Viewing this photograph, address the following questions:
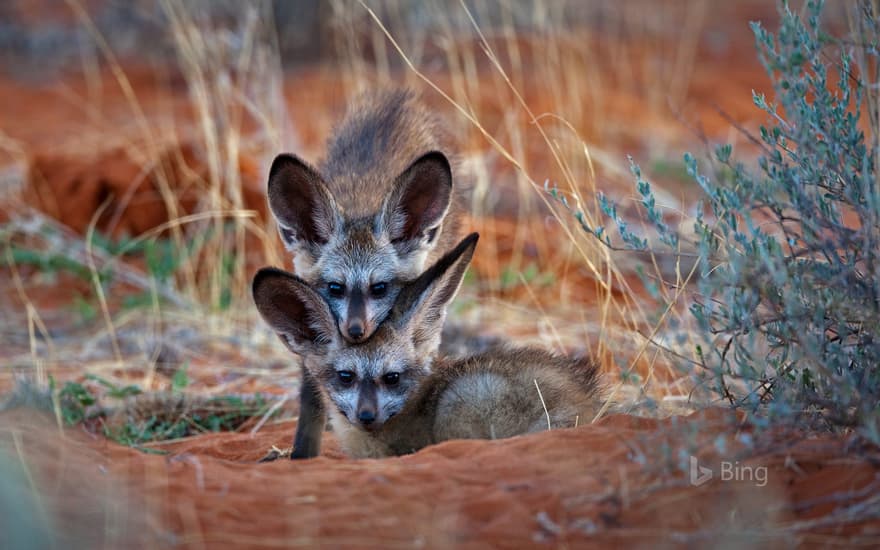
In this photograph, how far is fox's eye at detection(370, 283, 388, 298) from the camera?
18.8 ft

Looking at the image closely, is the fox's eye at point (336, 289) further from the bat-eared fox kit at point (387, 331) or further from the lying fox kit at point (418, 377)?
the lying fox kit at point (418, 377)

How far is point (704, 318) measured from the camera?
424 centimetres

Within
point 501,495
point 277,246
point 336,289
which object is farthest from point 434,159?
point 277,246

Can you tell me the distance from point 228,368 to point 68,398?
4.47 ft

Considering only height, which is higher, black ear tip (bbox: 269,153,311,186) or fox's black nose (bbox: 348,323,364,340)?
black ear tip (bbox: 269,153,311,186)

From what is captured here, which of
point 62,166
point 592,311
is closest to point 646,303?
point 592,311

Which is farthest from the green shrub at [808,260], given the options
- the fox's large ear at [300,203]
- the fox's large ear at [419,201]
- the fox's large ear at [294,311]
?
the fox's large ear at [300,203]

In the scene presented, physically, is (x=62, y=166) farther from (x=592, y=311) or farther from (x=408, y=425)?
(x=408, y=425)

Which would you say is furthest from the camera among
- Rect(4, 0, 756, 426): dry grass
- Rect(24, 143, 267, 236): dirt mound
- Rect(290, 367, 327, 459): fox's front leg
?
Rect(24, 143, 267, 236): dirt mound

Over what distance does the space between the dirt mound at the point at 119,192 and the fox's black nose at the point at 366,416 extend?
187 inches

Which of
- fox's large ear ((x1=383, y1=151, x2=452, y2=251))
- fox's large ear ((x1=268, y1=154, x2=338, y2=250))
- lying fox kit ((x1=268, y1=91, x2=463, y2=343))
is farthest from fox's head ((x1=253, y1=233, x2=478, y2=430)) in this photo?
fox's large ear ((x1=268, y1=154, x2=338, y2=250))

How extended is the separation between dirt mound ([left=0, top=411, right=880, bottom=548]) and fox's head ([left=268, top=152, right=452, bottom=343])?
1.57 metres

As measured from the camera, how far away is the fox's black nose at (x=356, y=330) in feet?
16.9

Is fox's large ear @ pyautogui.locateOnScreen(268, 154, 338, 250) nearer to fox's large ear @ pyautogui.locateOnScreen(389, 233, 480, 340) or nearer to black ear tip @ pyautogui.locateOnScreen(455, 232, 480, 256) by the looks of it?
fox's large ear @ pyautogui.locateOnScreen(389, 233, 480, 340)
